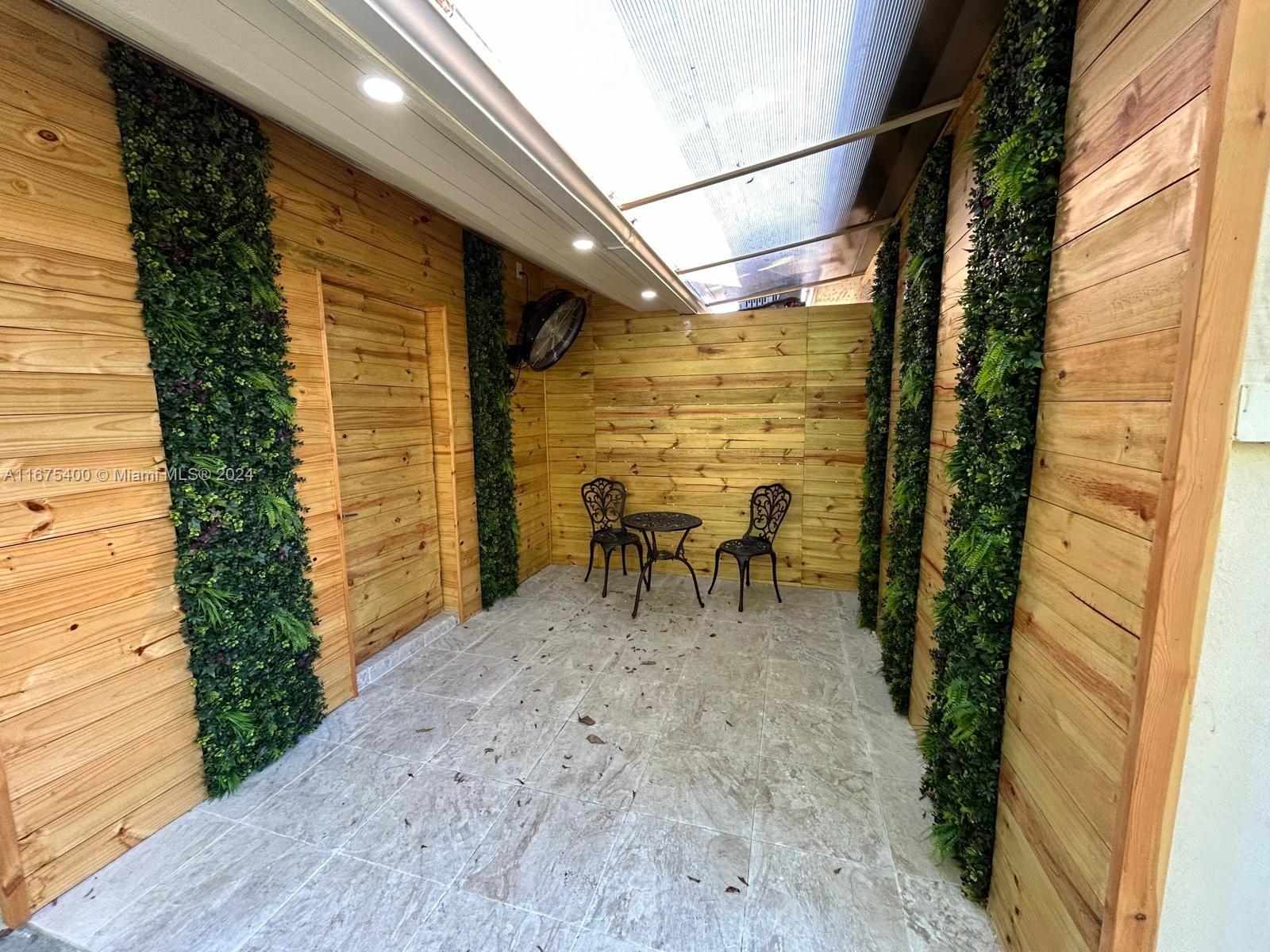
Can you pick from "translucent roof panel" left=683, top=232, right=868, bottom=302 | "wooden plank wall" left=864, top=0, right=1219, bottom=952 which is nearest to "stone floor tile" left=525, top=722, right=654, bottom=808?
"wooden plank wall" left=864, top=0, right=1219, bottom=952

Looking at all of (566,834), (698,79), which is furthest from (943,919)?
(698,79)

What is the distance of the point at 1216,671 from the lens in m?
0.81

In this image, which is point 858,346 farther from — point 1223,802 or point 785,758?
point 1223,802

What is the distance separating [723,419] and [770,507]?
0.87 m

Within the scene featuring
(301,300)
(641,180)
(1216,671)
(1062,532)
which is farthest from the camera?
(301,300)

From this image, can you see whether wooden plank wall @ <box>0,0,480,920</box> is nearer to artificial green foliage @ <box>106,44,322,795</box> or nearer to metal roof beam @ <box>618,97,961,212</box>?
artificial green foliage @ <box>106,44,322,795</box>

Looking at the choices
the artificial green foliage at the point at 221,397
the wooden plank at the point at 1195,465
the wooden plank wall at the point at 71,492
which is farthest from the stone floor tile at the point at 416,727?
the wooden plank at the point at 1195,465

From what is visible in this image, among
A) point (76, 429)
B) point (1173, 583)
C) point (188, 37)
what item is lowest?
point (1173, 583)

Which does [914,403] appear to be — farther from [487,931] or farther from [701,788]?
[487,931]

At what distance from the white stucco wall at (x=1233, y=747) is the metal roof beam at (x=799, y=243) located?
2397mm

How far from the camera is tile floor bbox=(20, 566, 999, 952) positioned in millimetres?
1396

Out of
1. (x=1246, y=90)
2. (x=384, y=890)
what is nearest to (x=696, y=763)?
(x=384, y=890)

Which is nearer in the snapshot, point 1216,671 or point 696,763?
point 1216,671

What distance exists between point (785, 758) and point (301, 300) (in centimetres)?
301
